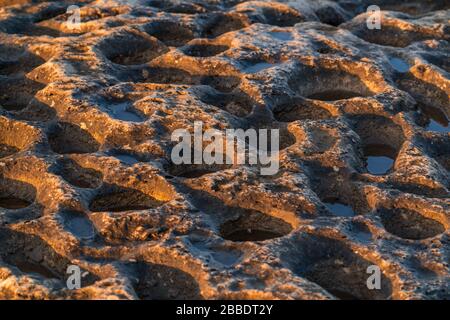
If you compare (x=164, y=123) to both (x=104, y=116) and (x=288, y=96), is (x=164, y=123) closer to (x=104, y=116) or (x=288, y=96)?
(x=104, y=116)

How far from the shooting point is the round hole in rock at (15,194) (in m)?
4.68

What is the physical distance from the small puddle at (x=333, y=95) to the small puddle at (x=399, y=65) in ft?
1.56

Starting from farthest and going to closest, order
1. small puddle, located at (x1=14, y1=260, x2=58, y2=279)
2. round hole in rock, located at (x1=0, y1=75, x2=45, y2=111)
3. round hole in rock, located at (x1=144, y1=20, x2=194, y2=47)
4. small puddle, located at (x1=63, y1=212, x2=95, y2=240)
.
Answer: round hole in rock, located at (x1=144, y1=20, x2=194, y2=47) → round hole in rock, located at (x1=0, y1=75, x2=45, y2=111) → small puddle, located at (x1=63, y1=212, x2=95, y2=240) → small puddle, located at (x1=14, y1=260, x2=58, y2=279)

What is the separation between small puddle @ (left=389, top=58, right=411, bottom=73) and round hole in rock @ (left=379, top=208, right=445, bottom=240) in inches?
79.0

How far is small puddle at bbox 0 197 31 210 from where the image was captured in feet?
15.3

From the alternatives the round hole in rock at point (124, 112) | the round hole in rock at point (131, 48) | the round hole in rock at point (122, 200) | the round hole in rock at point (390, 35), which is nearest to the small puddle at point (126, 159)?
the round hole in rock at point (122, 200)

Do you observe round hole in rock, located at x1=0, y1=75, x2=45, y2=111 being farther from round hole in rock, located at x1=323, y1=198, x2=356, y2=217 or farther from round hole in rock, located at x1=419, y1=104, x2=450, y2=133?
round hole in rock, located at x1=419, y1=104, x2=450, y2=133

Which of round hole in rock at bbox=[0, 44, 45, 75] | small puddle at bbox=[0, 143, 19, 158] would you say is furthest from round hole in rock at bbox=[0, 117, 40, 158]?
round hole in rock at bbox=[0, 44, 45, 75]

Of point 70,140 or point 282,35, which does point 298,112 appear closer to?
point 282,35

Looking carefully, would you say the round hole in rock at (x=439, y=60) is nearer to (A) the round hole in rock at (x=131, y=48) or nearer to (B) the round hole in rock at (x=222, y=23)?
(B) the round hole in rock at (x=222, y=23)

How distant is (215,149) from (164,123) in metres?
0.45

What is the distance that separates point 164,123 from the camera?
5.18m

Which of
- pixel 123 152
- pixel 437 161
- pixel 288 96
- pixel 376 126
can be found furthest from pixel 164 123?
pixel 437 161
